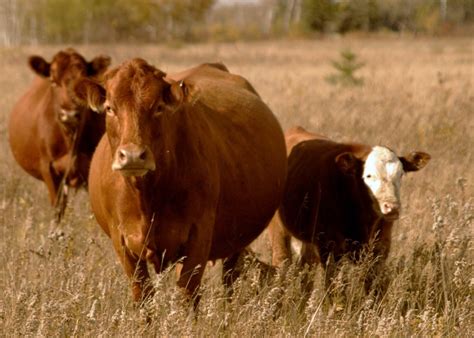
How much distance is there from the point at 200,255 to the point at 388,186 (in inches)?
68.8

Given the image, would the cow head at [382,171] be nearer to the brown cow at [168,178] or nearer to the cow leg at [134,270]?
the brown cow at [168,178]

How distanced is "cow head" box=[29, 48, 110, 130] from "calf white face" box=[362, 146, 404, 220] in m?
3.24

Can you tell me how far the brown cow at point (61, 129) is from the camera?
9.22m

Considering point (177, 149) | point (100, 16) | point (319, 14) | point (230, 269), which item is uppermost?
point (177, 149)

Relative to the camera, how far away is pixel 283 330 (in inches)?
204

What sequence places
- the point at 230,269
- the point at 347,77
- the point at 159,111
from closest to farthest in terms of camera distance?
1. the point at 159,111
2. the point at 230,269
3. the point at 347,77

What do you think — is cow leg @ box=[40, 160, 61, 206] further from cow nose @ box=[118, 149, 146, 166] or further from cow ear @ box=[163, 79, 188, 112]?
cow nose @ box=[118, 149, 146, 166]

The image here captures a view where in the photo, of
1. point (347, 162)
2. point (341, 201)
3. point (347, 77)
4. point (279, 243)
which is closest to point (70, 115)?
point (279, 243)

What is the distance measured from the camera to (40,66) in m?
9.83

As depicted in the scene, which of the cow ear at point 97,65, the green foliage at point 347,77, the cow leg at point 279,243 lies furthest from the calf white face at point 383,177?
the green foliage at point 347,77

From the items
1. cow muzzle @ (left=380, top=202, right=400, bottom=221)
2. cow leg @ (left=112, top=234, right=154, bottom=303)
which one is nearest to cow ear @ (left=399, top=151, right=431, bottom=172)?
cow muzzle @ (left=380, top=202, right=400, bottom=221)

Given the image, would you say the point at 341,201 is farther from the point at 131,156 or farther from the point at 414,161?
the point at 131,156

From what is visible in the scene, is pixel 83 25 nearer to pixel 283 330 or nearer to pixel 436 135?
pixel 436 135

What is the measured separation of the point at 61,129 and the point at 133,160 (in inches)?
190
